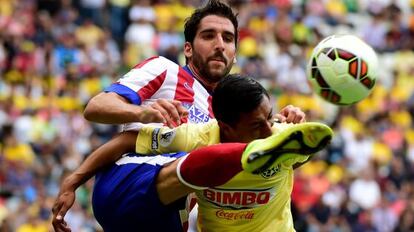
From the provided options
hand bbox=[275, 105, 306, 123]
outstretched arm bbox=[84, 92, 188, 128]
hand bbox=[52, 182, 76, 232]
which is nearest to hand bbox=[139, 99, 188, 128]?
outstretched arm bbox=[84, 92, 188, 128]

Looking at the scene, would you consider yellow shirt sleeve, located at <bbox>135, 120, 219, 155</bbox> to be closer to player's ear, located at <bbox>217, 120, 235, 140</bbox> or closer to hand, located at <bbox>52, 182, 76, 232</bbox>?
player's ear, located at <bbox>217, 120, 235, 140</bbox>

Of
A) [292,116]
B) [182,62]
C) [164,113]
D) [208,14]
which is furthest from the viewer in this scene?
[182,62]

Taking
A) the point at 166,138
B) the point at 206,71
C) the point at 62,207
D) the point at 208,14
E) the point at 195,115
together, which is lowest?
the point at 62,207

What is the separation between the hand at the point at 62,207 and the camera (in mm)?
6867

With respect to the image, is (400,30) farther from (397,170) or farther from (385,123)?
(397,170)

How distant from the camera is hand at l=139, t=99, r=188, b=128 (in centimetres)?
613

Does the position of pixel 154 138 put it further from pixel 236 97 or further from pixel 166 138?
pixel 236 97

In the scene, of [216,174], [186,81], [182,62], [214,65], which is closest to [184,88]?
[186,81]

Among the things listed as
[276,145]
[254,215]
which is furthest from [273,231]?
[276,145]

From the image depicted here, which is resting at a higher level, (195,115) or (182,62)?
(195,115)

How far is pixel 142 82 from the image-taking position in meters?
6.84

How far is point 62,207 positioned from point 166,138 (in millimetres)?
984

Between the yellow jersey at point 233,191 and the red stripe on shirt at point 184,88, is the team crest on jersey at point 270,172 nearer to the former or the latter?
the yellow jersey at point 233,191

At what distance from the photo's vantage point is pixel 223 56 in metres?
7.16
